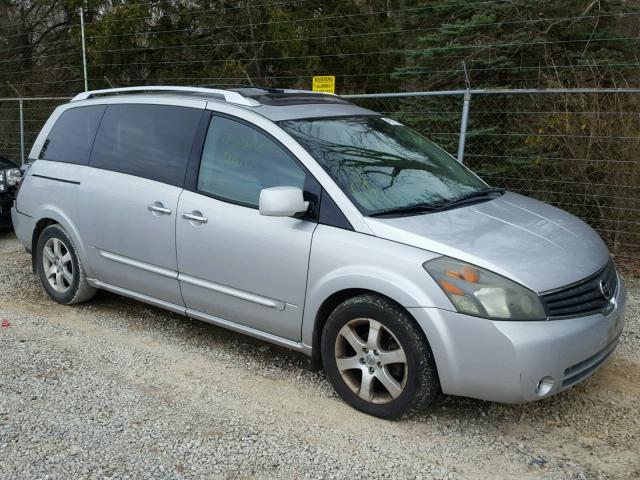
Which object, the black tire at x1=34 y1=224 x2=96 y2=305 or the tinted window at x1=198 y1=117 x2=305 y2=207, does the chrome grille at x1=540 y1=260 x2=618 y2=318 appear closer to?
the tinted window at x1=198 y1=117 x2=305 y2=207

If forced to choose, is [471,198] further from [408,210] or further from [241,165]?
[241,165]

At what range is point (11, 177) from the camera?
7914mm

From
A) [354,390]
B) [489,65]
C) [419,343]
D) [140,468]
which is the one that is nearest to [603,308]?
[419,343]

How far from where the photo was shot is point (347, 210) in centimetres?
367

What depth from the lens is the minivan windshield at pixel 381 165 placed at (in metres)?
3.84

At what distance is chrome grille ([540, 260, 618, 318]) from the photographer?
3252mm

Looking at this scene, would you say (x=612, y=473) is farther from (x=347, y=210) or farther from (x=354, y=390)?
(x=347, y=210)

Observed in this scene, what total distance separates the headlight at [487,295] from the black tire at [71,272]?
317 centimetres

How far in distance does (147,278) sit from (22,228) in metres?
1.74

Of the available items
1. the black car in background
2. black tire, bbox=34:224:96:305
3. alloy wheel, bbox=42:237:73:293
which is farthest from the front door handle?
the black car in background

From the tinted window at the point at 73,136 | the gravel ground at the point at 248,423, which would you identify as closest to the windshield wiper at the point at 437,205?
the gravel ground at the point at 248,423

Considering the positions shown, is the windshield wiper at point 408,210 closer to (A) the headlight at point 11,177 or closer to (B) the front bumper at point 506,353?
(B) the front bumper at point 506,353

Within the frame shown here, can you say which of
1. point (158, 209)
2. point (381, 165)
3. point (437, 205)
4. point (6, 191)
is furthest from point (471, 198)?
point (6, 191)

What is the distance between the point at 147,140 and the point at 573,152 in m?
4.75
